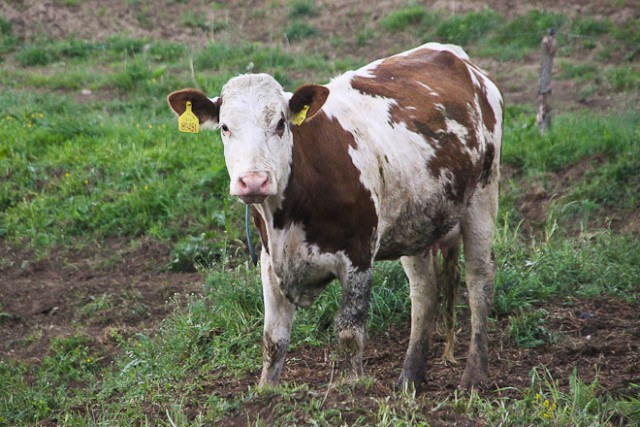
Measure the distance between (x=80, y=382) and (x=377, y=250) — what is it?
8.35 ft

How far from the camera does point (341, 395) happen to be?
16.2ft

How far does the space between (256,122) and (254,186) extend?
1.47 ft

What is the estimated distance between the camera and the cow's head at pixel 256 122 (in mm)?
4785

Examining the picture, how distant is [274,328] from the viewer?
5.65m

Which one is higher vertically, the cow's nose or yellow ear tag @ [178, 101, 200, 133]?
the cow's nose

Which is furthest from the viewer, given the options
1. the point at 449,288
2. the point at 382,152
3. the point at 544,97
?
the point at 544,97

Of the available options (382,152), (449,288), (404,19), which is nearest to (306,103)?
(382,152)

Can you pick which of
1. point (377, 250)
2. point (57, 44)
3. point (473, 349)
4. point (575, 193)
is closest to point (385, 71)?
point (377, 250)

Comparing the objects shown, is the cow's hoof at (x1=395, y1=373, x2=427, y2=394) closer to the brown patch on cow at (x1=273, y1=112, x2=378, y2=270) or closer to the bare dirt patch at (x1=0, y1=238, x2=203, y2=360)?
the brown patch on cow at (x1=273, y1=112, x2=378, y2=270)

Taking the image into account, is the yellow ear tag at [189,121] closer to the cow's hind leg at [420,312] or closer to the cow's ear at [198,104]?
the cow's ear at [198,104]

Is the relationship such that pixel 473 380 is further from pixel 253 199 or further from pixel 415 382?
pixel 253 199

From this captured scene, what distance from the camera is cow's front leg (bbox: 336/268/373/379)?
5.43 metres

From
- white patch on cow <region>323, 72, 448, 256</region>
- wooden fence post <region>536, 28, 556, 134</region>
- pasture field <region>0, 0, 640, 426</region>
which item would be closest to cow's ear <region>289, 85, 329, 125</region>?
white patch on cow <region>323, 72, 448, 256</region>

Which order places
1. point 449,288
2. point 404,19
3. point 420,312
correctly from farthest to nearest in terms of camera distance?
point 404,19 < point 449,288 < point 420,312
